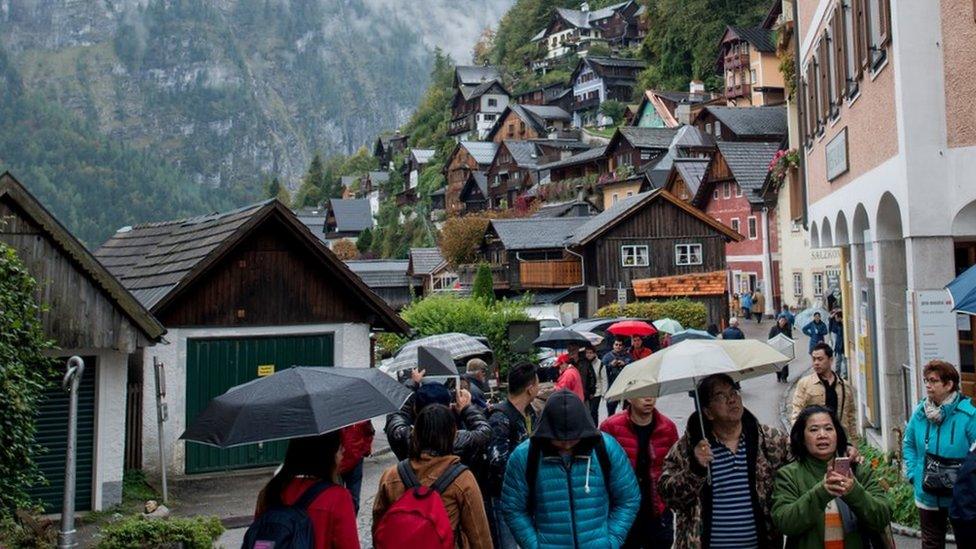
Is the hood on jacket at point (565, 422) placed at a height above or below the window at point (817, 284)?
below

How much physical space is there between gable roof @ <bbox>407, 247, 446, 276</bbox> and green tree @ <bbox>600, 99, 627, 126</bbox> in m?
41.7

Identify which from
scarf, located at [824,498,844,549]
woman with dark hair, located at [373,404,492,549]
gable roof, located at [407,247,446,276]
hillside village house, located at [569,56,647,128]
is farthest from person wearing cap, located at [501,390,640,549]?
hillside village house, located at [569,56,647,128]

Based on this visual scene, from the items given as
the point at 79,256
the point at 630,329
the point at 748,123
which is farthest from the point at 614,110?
the point at 79,256

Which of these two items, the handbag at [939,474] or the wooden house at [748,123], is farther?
the wooden house at [748,123]

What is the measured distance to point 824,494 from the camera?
4.50 meters

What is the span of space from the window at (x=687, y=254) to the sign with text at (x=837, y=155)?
32.6m

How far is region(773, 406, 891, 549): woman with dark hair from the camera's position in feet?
14.6

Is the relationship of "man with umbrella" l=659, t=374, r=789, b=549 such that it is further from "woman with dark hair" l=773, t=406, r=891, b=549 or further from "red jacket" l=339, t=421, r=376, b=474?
"red jacket" l=339, t=421, r=376, b=474

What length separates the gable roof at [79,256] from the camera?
10.9m

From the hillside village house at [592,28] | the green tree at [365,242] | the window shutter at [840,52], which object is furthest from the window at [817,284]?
the hillside village house at [592,28]

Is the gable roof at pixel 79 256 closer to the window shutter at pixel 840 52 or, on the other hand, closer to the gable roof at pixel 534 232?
the window shutter at pixel 840 52

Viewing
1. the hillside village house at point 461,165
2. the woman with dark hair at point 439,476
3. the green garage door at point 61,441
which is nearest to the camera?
the woman with dark hair at point 439,476

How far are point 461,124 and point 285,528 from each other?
112m

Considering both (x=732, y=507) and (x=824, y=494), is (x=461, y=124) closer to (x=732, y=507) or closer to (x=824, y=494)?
(x=732, y=507)
